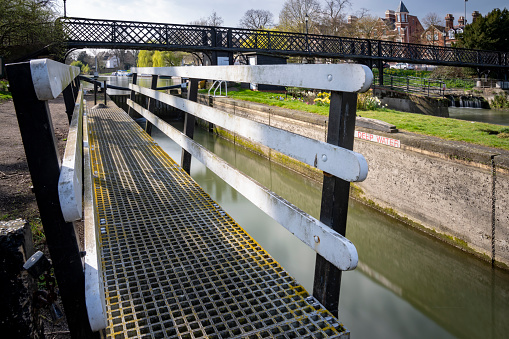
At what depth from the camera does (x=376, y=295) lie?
204 inches

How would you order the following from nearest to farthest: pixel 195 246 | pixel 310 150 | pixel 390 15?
pixel 310 150 < pixel 195 246 < pixel 390 15

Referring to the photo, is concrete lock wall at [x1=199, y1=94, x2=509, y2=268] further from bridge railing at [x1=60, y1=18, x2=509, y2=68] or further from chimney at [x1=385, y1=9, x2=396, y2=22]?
chimney at [x1=385, y1=9, x2=396, y2=22]

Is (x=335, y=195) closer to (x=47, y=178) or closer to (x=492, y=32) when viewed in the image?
(x=47, y=178)

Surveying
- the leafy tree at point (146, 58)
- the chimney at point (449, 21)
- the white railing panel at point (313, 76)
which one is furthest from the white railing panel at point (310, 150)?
the chimney at point (449, 21)

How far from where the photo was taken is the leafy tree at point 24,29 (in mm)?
15984

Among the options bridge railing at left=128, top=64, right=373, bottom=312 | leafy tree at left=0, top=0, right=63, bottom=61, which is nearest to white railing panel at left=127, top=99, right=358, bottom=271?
bridge railing at left=128, top=64, right=373, bottom=312

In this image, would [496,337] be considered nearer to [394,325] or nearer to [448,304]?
[448,304]

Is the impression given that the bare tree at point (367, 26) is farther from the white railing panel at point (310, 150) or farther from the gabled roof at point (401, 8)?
the white railing panel at point (310, 150)

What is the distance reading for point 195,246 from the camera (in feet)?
8.07

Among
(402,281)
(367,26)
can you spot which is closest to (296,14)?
(367,26)

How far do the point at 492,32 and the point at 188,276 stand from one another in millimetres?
40613

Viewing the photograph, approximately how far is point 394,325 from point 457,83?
33.9m

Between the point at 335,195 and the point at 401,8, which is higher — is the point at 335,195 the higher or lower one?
the lower one

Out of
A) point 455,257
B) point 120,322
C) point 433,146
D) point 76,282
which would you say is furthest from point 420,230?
point 76,282
